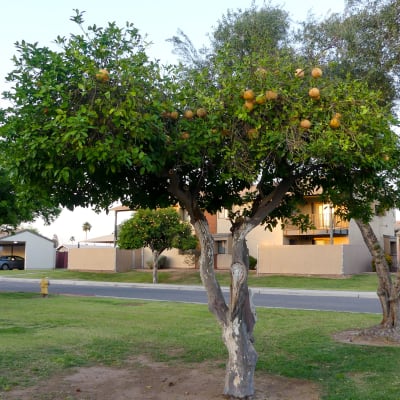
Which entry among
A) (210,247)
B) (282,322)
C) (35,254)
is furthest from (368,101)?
(35,254)

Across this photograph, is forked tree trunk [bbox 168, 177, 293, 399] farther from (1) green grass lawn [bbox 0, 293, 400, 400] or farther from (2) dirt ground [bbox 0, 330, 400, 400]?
(1) green grass lawn [bbox 0, 293, 400, 400]

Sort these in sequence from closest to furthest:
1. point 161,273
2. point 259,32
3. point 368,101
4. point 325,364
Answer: point 368,101
point 325,364
point 259,32
point 161,273

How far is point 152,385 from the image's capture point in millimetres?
7602

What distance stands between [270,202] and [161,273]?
105 ft

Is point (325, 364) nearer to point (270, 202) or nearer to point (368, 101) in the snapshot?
point (270, 202)

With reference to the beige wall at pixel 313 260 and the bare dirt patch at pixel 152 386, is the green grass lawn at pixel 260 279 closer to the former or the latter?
the beige wall at pixel 313 260

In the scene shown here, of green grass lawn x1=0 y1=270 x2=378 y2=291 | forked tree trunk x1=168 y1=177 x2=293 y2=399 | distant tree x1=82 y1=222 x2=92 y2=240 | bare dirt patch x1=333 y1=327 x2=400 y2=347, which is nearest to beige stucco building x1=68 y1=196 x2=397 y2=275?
green grass lawn x1=0 y1=270 x2=378 y2=291

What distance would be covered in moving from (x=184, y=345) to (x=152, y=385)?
3053 millimetres

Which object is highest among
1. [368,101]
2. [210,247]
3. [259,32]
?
[259,32]

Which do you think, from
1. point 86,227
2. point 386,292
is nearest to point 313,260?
point 386,292

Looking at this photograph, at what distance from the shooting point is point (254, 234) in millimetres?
40469

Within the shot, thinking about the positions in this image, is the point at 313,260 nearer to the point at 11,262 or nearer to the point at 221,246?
the point at 221,246

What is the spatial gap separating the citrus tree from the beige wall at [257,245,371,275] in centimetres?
2737

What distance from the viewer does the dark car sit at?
→ 5403cm
